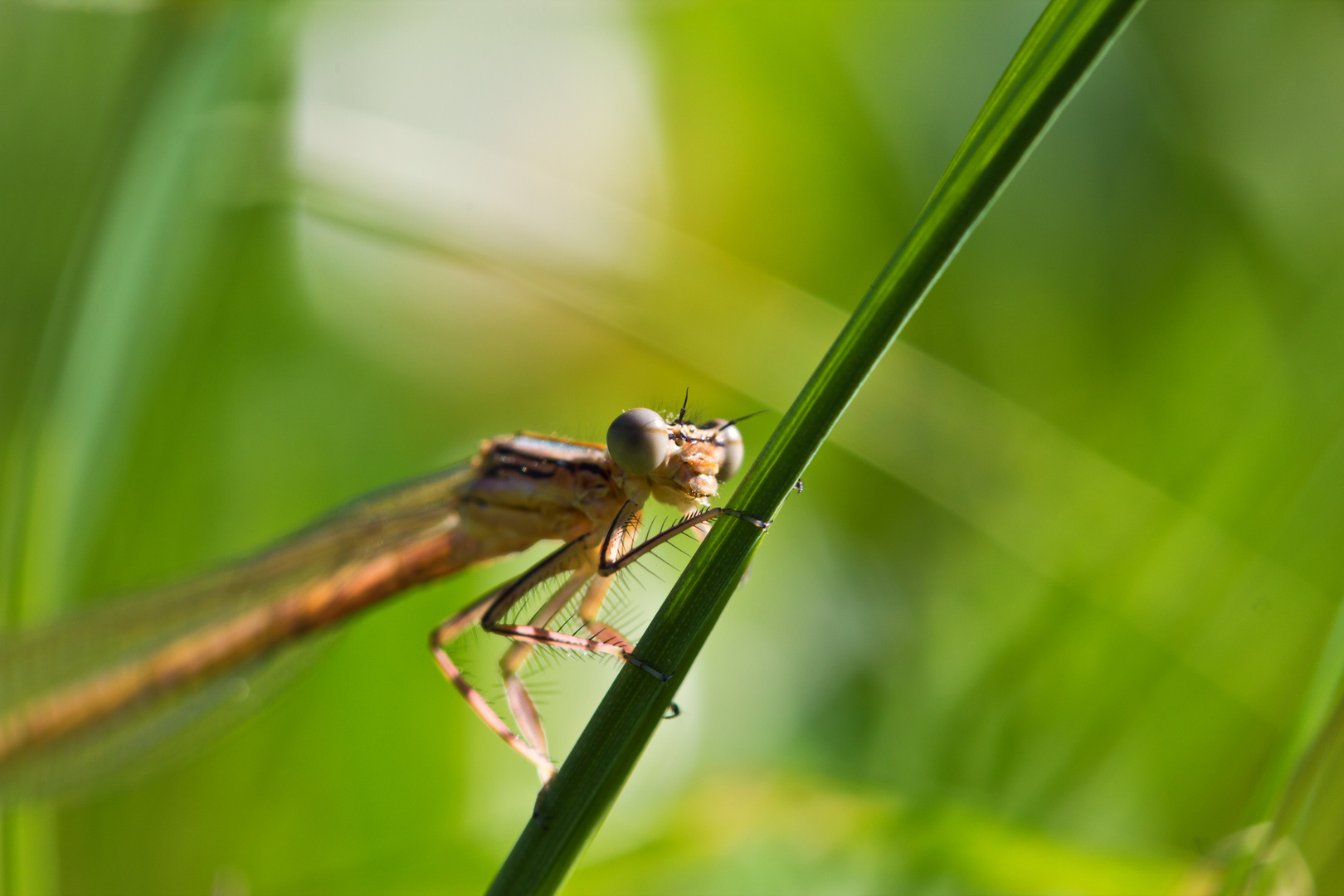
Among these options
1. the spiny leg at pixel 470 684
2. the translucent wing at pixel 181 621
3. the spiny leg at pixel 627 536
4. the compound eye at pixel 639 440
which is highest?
the compound eye at pixel 639 440

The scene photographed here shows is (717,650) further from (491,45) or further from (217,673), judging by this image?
(491,45)

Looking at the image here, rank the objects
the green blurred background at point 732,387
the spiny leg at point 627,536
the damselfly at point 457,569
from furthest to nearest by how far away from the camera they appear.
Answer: the green blurred background at point 732,387 < the damselfly at point 457,569 < the spiny leg at point 627,536

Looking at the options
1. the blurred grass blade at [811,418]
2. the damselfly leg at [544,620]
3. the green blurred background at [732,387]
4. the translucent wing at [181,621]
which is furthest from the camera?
the translucent wing at [181,621]

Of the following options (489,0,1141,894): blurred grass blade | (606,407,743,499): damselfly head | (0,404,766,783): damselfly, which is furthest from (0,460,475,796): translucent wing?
(489,0,1141,894): blurred grass blade

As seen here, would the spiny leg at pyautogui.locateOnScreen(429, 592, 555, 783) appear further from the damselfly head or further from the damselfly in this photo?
the damselfly head

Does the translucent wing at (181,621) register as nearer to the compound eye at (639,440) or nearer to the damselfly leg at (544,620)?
the damselfly leg at (544,620)

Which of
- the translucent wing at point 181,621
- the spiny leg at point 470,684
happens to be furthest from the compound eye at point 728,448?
the translucent wing at point 181,621

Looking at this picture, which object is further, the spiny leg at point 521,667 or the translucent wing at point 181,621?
the translucent wing at point 181,621
